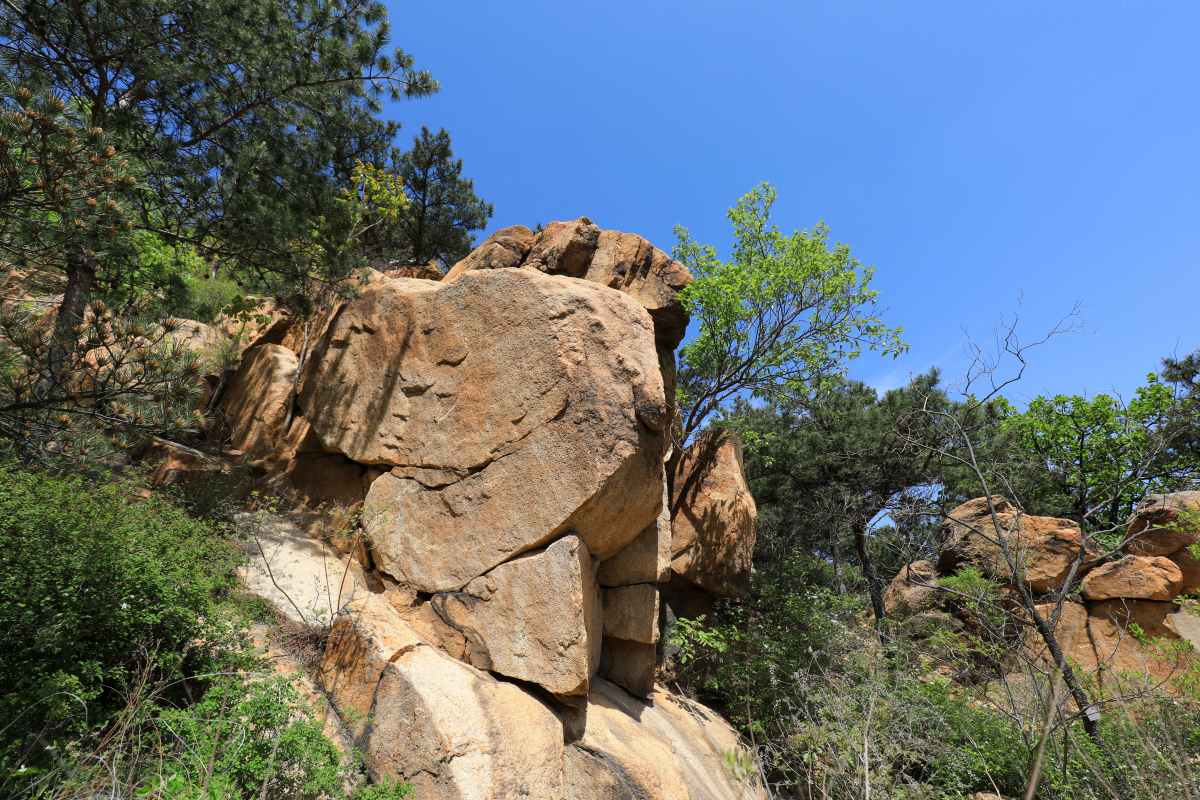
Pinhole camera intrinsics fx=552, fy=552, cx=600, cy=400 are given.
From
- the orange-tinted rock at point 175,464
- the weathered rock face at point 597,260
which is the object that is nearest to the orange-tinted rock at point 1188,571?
the weathered rock face at point 597,260

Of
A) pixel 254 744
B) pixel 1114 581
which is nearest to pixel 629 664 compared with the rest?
pixel 254 744

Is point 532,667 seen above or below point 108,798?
above

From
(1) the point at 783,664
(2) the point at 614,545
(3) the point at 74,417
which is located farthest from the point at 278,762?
(1) the point at 783,664

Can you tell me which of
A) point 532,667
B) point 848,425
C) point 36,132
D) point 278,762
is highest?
point 848,425

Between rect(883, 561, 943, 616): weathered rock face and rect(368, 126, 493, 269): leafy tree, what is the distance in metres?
14.2

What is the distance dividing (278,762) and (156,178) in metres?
7.00

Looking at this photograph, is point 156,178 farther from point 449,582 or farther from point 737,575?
point 737,575

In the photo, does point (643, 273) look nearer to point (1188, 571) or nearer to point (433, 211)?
point (433, 211)

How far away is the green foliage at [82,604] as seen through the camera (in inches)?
165

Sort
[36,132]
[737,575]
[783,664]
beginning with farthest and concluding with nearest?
[737,575] < [783,664] < [36,132]

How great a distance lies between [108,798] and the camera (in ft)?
11.6

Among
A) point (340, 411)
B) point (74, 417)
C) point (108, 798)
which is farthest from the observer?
point (340, 411)

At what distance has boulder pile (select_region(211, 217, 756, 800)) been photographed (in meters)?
5.73

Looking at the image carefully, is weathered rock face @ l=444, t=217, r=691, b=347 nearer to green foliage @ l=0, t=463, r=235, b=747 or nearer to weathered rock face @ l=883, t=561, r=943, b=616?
green foliage @ l=0, t=463, r=235, b=747
